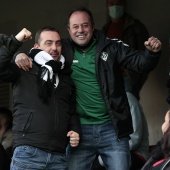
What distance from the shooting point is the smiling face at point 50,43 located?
404 cm

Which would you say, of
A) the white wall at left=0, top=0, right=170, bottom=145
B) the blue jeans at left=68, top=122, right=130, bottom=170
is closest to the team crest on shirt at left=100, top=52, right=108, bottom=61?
the blue jeans at left=68, top=122, right=130, bottom=170

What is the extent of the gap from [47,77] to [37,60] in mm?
167

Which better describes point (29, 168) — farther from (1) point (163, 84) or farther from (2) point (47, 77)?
(1) point (163, 84)

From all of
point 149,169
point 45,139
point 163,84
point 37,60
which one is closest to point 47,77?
point 37,60

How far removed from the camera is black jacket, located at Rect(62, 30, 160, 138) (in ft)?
13.5

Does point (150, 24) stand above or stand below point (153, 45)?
below

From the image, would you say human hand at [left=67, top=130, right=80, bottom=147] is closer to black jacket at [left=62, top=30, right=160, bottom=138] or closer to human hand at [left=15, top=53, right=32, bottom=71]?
black jacket at [left=62, top=30, right=160, bottom=138]

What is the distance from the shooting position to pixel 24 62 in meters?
3.91

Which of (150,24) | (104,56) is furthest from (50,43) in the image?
(150,24)

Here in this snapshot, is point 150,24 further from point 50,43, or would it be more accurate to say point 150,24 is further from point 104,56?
point 50,43

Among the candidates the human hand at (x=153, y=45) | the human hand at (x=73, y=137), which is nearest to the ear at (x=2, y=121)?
the human hand at (x=73, y=137)

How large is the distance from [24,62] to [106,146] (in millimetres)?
882

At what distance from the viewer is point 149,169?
3.15m

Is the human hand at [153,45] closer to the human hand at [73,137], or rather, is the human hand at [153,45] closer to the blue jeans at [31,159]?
the human hand at [73,137]
